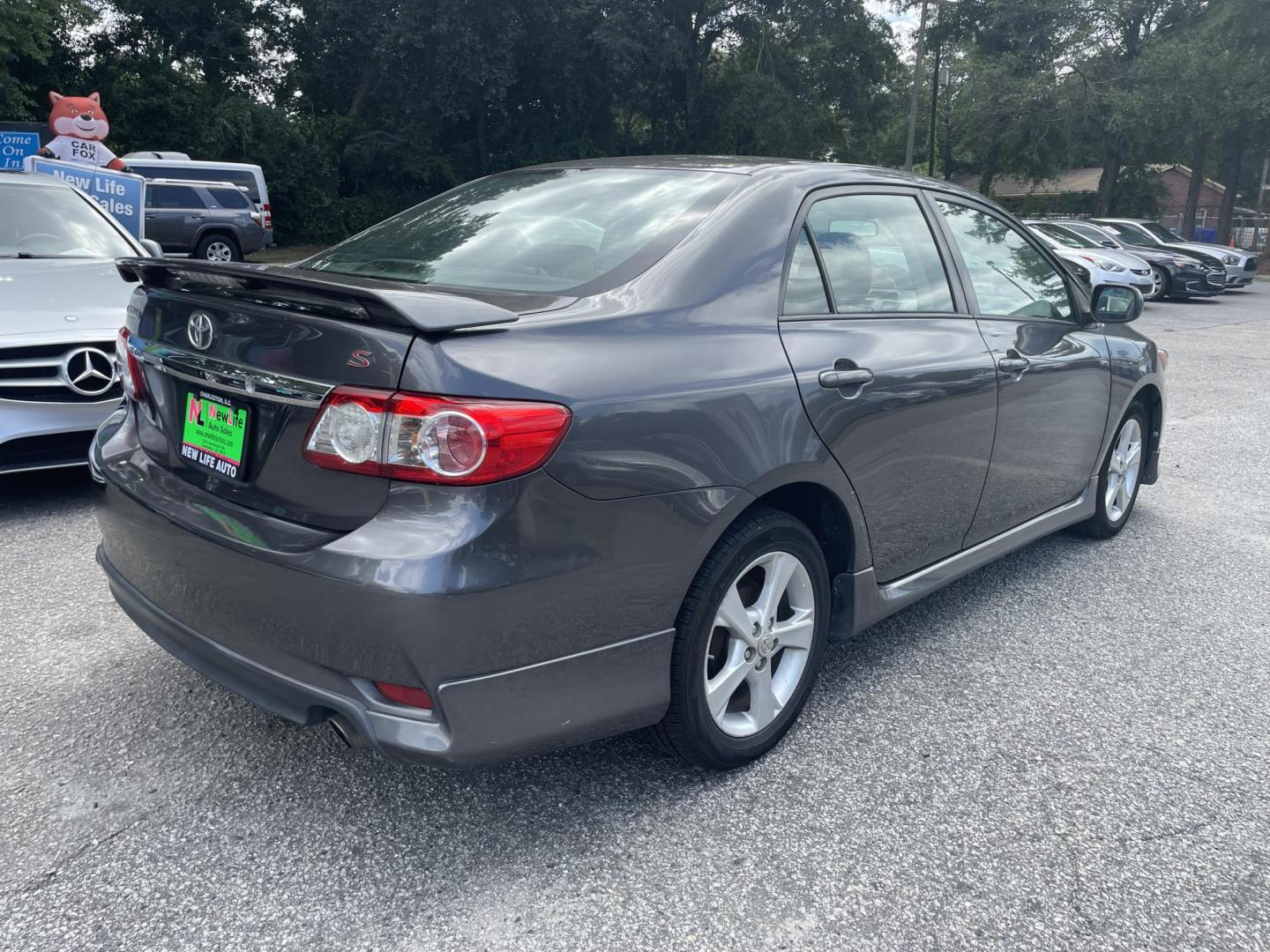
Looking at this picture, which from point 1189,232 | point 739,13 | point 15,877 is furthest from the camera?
point 1189,232

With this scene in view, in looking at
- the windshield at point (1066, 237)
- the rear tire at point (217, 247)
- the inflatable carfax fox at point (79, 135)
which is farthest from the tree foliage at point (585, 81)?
the windshield at point (1066, 237)

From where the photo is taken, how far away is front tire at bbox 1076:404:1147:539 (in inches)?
185

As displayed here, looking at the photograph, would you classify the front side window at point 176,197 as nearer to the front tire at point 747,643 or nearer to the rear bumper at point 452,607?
the rear bumper at point 452,607

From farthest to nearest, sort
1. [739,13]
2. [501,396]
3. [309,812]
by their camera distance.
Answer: [739,13]
[309,812]
[501,396]

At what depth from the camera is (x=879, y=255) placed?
3.28 meters

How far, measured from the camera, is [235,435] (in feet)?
7.72

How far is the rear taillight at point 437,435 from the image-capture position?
2.06m

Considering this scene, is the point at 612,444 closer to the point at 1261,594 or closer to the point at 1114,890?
the point at 1114,890

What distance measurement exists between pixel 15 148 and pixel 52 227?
1272 centimetres

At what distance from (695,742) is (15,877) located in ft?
5.02

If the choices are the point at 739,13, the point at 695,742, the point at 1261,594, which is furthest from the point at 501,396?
the point at 739,13

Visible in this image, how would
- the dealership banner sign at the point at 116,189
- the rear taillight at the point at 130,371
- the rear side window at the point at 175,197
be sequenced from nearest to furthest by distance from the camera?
the rear taillight at the point at 130,371
the dealership banner sign at the point at 116,189
the rear side window at the point at 175,197

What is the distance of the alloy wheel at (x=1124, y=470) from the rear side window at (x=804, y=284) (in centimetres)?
231

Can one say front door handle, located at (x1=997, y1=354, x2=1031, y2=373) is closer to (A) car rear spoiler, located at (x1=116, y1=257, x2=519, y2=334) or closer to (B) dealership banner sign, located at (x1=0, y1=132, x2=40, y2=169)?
(A) car rear spoiler, located at (x1=116, y1=257, x2=519, y2=334)
